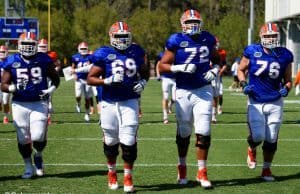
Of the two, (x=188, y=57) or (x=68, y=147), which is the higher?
(x=188, y=57)

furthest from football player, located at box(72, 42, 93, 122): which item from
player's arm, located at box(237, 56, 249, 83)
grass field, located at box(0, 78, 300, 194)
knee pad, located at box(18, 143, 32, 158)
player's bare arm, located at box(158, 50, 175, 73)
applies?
player's bare arm, located at box(158, 50, 175, 73)

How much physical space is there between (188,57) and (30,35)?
2.14m

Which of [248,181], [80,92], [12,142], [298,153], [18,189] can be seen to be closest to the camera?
[18,189]

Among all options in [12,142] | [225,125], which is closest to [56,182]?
[12,142]

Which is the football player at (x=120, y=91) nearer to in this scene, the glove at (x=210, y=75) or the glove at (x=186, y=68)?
the glove at (x=186, y=68)

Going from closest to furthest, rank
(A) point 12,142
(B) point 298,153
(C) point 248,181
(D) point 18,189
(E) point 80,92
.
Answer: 1. (D) point 18,189
2. (C) point 248,181
3. (B) point 298,153
4. (A) point 12,142
5. (E) point 80,92

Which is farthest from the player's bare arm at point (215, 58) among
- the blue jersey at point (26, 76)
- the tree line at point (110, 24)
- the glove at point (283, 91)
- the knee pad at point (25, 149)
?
the tree line at point (110, 24)

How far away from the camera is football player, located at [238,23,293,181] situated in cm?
854

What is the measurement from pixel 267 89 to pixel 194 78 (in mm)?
1090

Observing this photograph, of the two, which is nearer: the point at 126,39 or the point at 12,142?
the point at 126,39

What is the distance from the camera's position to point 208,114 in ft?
26.4

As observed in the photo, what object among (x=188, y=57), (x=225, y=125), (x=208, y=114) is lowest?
(x=225, y=125)

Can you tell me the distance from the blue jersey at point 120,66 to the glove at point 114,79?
0.09 m

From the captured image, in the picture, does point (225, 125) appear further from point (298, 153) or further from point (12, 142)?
point (12, 142)
